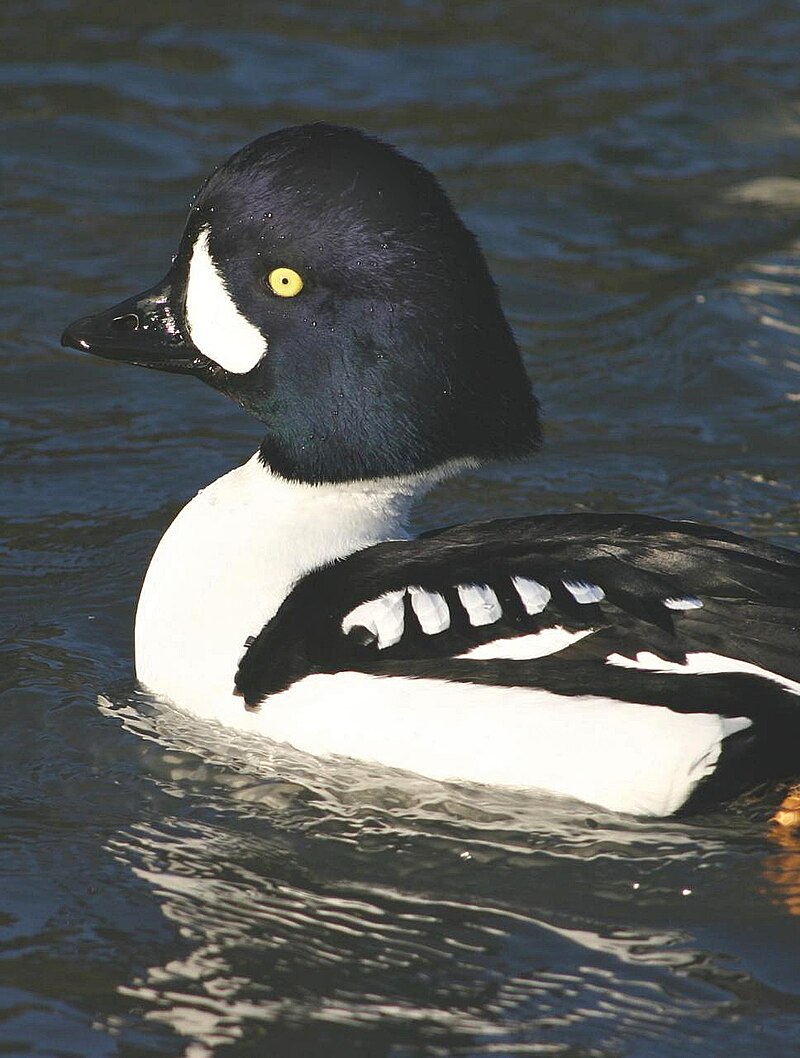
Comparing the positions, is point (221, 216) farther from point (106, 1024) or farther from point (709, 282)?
point (709, 282)

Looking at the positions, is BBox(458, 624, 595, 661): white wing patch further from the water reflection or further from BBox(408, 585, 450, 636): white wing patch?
the water reflection

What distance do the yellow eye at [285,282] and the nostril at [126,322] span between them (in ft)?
1.80

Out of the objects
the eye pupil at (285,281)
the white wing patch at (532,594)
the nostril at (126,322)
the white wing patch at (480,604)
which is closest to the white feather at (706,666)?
the white wing patch at (532,594)

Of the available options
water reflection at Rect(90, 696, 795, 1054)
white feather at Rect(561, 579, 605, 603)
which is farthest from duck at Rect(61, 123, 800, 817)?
water reflection at Rect(90, 696, 795, 1054)

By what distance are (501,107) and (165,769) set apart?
6858mm

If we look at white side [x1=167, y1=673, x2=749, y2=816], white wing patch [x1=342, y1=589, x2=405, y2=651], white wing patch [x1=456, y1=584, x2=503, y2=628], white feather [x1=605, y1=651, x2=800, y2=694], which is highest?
white wing patch [x1=456, y1=584, x2=503, y2=628]

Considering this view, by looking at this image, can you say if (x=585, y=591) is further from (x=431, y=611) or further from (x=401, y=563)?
(x=401, y=563)

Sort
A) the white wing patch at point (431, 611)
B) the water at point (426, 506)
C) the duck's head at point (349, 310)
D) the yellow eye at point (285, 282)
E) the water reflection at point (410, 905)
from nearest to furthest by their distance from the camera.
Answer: the water reflection at point (410, 905)
the water at point (426, 506)
the white wing patch at point (431, 611)
the duck's head at point (349, 310)
the yellow eye at point (285, 282)

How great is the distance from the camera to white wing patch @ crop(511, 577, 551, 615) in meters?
5.07

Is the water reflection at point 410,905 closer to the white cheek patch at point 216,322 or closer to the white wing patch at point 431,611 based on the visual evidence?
the white wing patch at point 431,611

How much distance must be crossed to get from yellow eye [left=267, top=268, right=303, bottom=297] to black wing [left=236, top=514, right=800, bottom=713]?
84 centimetres

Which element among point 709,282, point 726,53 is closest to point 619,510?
point 709,282

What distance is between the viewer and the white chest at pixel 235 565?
551 cm

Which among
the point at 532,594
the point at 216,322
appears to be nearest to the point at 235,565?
the point at 216,322
